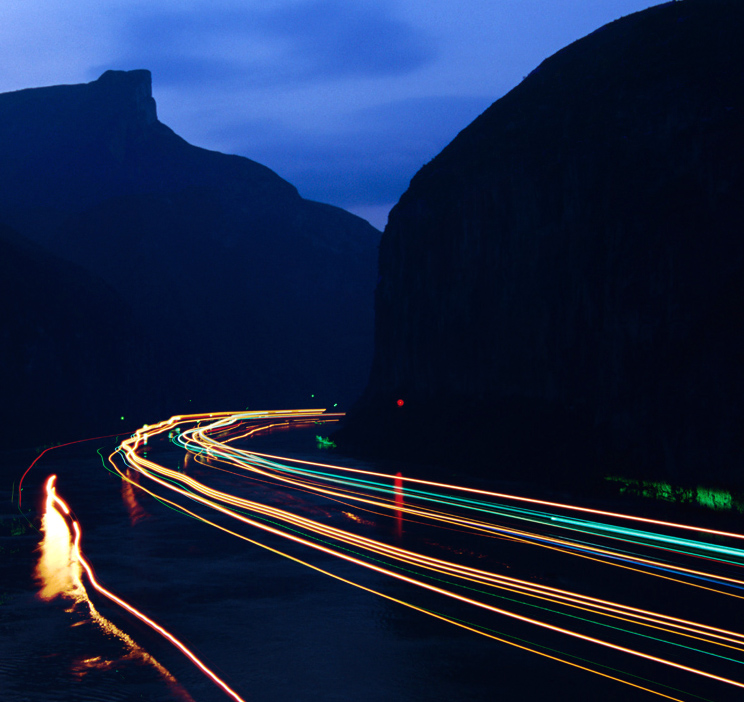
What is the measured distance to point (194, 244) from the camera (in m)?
127

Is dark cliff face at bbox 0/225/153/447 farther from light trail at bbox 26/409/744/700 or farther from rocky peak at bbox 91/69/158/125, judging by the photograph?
rocky peak at bbox 91/69/158/125

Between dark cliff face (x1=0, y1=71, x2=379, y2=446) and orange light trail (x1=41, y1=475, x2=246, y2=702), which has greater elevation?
dark cliff face (x1=0, y1=71, x2=379, y2=446)

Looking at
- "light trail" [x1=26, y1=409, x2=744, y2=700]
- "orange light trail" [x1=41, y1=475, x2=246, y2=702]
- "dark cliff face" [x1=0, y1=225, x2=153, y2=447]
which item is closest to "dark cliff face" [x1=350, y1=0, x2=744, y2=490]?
"light trail" [x1=26, y1=409, x2=744, y2=700]

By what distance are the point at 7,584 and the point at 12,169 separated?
5820 inches

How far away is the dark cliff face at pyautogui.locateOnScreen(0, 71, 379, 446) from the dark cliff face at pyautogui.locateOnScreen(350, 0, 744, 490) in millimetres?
58941

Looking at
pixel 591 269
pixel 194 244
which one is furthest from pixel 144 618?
pixel 194 244

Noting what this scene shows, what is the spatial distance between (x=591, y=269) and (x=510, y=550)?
704 inches

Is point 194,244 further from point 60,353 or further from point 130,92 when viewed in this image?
point 60,353

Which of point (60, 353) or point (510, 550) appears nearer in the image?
point (510, 550)

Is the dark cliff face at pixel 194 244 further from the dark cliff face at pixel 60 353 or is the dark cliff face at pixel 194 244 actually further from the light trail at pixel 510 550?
the light trail at pixel 510 550

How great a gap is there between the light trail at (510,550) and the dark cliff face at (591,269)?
554 centimetres

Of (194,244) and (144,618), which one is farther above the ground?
(194,244)

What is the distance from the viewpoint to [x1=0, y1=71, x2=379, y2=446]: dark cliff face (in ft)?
373

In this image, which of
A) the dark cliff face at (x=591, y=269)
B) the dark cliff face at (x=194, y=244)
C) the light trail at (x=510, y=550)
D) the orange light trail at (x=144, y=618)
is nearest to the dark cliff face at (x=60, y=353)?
the dark cliff face at (x=194, y=244)
